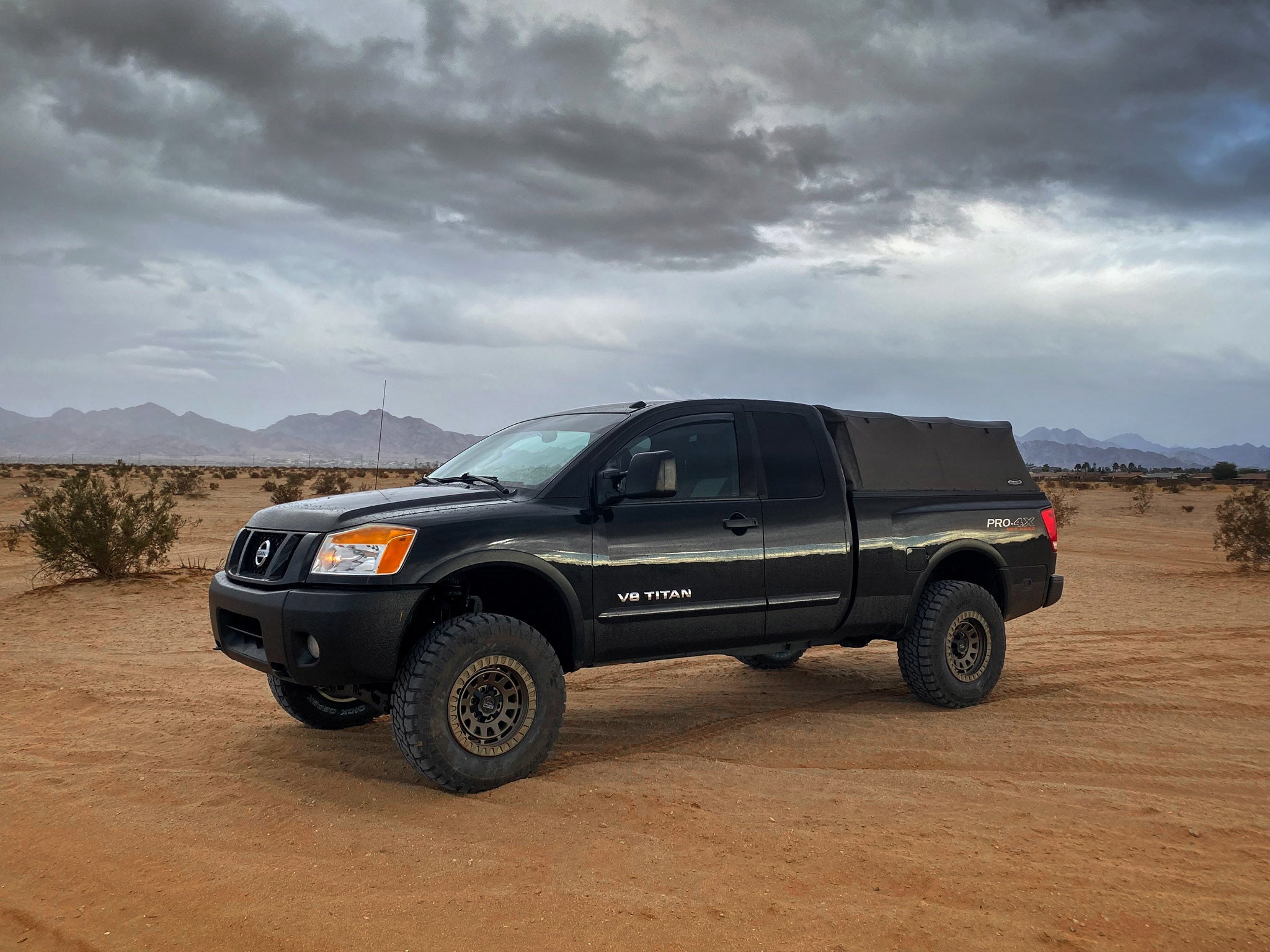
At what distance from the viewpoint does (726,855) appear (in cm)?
421

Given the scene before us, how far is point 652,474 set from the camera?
210 inches

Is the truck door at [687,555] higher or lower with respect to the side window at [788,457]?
lower

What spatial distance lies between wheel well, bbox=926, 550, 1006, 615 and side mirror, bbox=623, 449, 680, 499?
289 centimetres

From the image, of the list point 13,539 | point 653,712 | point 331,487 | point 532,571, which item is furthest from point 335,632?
point 331,487

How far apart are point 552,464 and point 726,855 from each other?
253 cm

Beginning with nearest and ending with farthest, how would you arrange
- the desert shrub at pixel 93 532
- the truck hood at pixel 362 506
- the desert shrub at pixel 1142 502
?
the truck hood at pixel 362 506 < the desert shrub at pixel 93 532 < the desert shrub at pixel 1142 502

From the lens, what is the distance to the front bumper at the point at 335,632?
191 inches

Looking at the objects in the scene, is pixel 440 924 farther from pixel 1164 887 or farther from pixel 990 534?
pixel 990 534

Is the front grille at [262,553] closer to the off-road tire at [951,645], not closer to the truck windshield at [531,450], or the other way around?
the truck windshield at [531,450]

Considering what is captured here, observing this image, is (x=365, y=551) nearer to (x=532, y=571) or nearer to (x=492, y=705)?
(x=532, y=571)

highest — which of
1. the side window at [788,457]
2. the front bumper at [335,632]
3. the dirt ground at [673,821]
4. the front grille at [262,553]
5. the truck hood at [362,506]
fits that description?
the side window at [788,457]

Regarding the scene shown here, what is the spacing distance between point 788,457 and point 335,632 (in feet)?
10.1

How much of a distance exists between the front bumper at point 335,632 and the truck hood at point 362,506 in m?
0.37

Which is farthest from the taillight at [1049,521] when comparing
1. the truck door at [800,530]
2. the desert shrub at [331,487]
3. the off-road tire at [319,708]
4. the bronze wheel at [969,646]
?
the desert shrub at [331,487]
